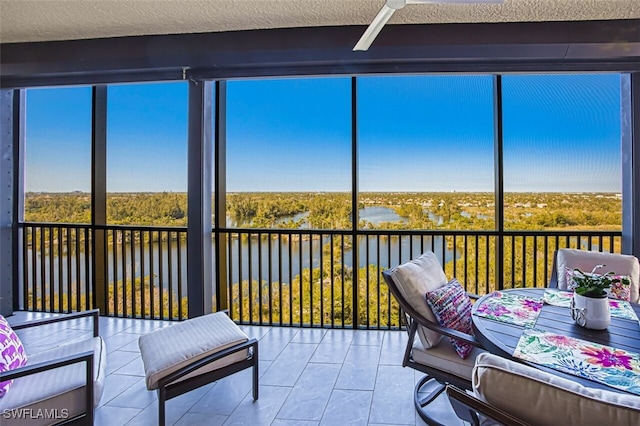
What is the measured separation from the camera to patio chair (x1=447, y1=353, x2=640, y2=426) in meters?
0.78

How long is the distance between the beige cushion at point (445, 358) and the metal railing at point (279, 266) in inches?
54.6

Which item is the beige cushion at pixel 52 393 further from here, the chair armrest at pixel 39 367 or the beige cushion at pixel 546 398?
the beige cushion at pixel 546 398

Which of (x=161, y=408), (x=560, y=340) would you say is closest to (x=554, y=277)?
(x=560, y=340)

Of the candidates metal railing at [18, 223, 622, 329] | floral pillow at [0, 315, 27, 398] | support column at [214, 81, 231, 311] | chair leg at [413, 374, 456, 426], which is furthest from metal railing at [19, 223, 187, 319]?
chair leg at [413, 374, 456, 426]

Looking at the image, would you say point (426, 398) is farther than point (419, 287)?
Yes

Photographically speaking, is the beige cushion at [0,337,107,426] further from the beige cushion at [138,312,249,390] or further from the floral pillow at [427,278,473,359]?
the floral pillow at [427,278,473,359]

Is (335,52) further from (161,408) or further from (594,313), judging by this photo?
(161,408)

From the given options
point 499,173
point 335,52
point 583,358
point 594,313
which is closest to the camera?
point 583,358

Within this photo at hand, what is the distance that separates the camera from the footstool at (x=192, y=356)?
188 centimetres

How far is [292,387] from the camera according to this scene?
7.77ft

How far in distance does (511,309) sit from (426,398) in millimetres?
794

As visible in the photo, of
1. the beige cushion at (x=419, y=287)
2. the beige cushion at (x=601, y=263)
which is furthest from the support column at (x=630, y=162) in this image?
the beige cushion at (x=419, y=287)

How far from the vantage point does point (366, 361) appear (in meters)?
2.72

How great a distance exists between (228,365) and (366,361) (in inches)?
45.8
